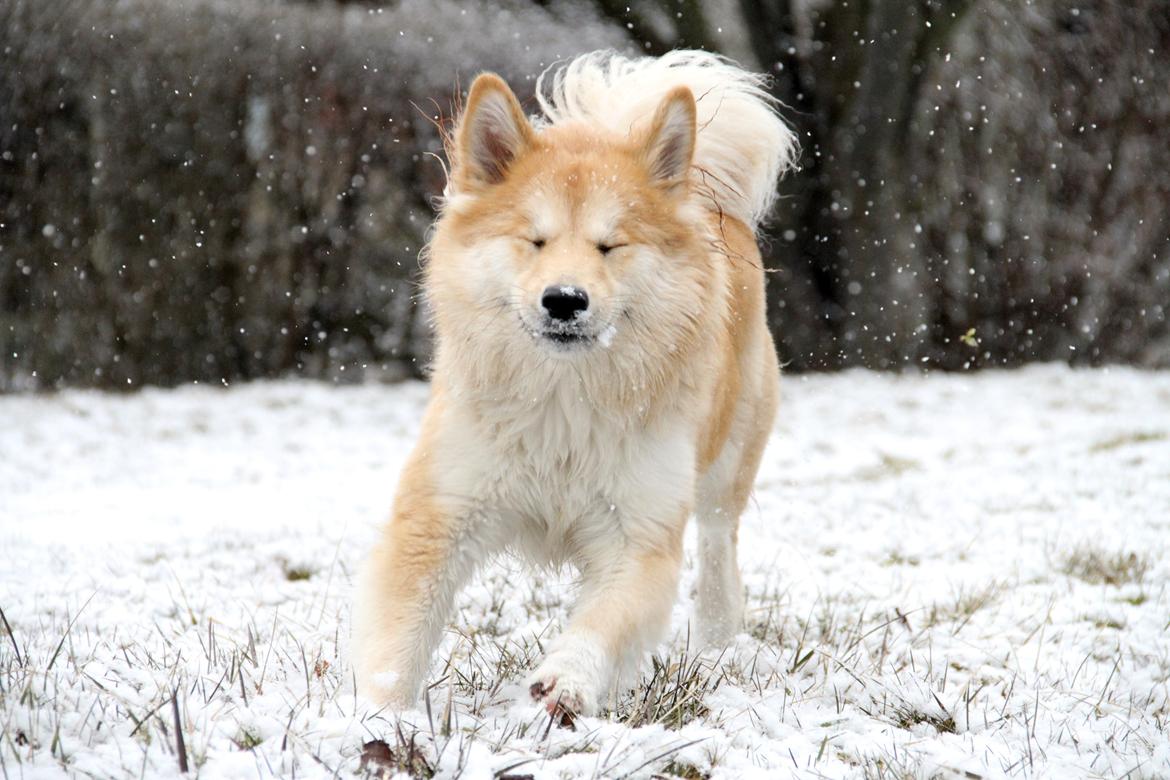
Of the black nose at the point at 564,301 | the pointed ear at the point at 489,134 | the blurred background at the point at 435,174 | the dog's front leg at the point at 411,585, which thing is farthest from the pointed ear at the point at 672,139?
the blurred background at the point at 435,174

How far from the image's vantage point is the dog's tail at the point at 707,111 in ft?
12.7

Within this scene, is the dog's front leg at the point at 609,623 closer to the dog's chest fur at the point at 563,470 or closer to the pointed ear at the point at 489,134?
the dog's chest fur at the point at 563,470

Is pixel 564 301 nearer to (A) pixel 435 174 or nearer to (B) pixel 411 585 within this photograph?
(B) pixel 411 585

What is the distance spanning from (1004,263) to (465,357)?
31.3ft

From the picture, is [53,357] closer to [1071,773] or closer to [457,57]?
[457,57]

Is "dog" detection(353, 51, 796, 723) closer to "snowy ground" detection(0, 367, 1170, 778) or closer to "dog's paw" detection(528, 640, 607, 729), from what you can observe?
"dog's paw" detection(528, 640, 607, 729)

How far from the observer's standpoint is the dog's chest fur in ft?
10.4

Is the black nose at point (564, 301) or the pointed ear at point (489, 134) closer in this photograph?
the black nose at point (564, 301)

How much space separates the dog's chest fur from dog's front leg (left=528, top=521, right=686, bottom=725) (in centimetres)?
7

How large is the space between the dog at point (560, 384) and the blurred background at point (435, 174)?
4410 mm

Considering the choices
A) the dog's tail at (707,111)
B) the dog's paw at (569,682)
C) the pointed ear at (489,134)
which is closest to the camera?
the dog's paw at (569,682)

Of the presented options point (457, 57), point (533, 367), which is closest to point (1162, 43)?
point (457, 57)

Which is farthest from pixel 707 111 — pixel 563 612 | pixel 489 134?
pixel 563 612

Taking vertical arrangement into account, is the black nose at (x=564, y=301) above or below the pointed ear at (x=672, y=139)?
below
